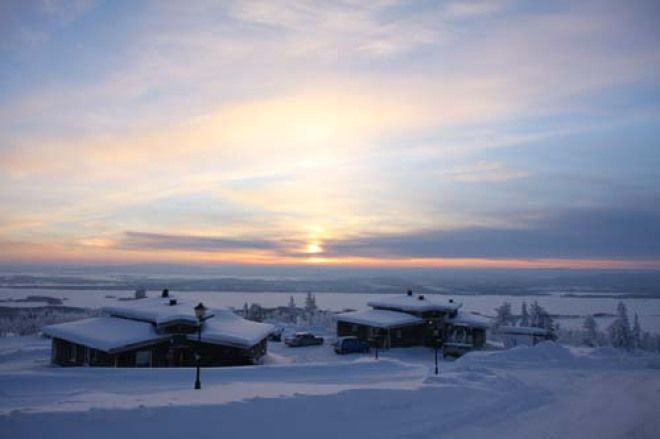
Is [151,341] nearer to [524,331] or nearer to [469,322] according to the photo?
[469,322]

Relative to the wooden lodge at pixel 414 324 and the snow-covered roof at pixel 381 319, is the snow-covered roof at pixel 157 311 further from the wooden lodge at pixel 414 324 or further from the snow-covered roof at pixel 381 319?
the wooden lodge at pixel 414 324

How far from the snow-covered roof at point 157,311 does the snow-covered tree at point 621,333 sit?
54.1 metres

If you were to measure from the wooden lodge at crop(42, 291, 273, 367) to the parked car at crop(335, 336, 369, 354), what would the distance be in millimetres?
9007

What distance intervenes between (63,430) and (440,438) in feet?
34.1

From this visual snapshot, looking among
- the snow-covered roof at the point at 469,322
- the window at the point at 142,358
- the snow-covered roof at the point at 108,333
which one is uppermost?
the snow-covered roof at the point at 108,333

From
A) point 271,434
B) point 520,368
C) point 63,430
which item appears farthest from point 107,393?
point 520,368

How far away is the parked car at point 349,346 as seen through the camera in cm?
4566

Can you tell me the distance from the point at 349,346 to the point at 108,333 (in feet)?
66.3

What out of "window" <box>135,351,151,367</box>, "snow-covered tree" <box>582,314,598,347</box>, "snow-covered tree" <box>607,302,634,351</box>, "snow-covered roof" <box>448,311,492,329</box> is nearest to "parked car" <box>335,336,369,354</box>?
Result: "snow-covered roof" <box>448,311,492,329</box>

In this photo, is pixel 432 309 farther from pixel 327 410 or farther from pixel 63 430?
pixel 63 430

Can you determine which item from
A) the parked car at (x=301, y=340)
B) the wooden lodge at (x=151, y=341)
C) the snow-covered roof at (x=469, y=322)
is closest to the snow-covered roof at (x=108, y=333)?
the wooden lodge at (x=151, y=341)

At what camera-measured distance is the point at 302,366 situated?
30.1m

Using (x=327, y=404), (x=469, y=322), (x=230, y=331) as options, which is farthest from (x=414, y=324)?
(x=327, y=404)

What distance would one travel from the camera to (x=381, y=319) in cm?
5072
